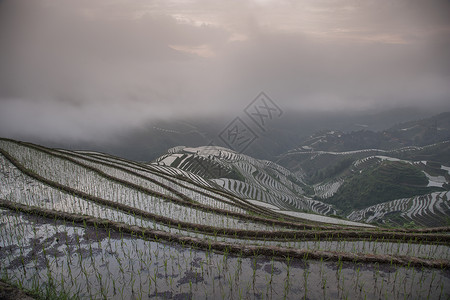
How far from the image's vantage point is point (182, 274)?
4945mm

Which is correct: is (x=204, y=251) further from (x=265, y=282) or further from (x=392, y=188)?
(x=392, y=188)

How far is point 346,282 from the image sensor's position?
4793 millimetres

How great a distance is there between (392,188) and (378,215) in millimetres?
28261

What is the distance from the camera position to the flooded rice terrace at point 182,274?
446 centimetres

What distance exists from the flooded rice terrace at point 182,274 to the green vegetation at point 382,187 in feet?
292

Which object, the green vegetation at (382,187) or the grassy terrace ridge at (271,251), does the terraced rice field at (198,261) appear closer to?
the grassy terrace ridge at (271,251)

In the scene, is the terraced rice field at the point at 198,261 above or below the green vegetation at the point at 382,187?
above

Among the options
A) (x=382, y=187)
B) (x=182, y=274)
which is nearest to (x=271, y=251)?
(x=182, y=274)

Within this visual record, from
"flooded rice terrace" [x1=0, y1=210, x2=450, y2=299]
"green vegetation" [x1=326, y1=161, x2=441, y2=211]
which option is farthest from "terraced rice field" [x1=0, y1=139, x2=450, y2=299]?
"green vegetation" [x1=326, y1=161, x2=441, y2=211]

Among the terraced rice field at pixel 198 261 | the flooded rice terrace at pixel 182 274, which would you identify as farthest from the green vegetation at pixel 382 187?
the flooded rice terrace at pixel 182 274

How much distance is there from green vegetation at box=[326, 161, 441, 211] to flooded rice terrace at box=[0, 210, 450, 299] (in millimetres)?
89132

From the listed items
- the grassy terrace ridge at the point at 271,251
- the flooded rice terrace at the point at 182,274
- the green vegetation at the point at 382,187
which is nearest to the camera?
the flooded rice terrace at the point at 182,274

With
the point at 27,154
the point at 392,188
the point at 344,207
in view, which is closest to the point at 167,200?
the point at 27,154

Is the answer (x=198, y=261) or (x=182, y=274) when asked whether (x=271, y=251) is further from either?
(x=182, y=274)
